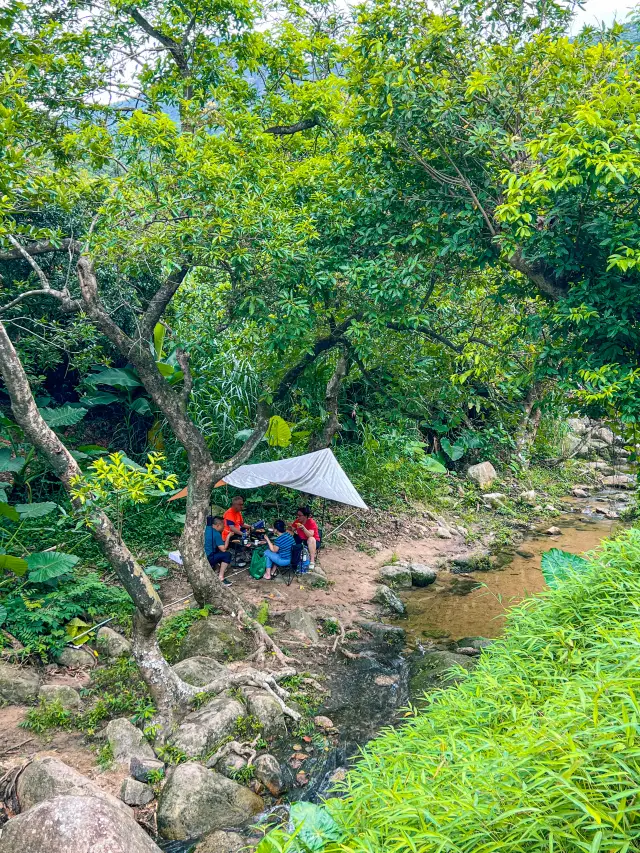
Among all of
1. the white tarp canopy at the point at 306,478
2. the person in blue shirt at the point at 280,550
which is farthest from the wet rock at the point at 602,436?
the person in blue shirt at the point at 280,550

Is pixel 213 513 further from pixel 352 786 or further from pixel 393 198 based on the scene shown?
pixel 352 786

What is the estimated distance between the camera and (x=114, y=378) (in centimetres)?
840

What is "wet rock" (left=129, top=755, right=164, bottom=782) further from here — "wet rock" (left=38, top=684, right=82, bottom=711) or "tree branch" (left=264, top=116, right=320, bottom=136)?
"tree branch" (left=264, top=116, right=320, bottom=136)

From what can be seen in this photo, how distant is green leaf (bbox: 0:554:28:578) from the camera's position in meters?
5.39

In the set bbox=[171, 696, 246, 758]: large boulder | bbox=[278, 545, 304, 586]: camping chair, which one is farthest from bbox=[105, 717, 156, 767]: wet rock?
bbox=[278, 545, 304, 586]: camping chair

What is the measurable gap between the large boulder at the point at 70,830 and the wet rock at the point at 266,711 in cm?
174

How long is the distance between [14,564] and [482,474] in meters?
9.84

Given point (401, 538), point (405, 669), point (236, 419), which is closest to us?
point (405, 669)

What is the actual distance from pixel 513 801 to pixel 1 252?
21.8 ft

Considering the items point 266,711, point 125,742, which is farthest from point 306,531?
point 125,742

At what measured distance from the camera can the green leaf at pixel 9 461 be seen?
265 inches

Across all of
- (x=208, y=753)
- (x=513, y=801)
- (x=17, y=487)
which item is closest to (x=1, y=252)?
(x=17, y=487)

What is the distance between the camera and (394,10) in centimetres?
539

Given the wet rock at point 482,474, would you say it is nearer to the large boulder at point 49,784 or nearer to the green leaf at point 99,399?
the green leaf at point 99,399
